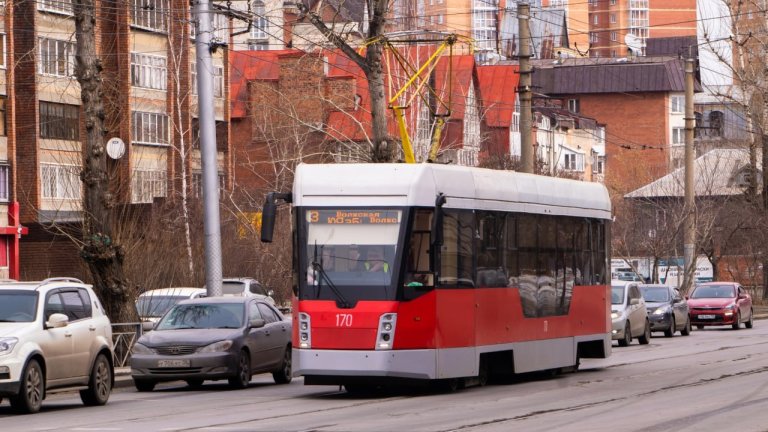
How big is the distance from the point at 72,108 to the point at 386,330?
46.8m

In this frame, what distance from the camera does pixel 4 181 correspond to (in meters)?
61.8

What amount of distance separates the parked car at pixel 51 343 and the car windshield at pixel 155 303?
39.7ft

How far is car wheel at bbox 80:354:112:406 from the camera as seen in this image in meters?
20.1

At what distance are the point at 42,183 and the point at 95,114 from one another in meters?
36.5

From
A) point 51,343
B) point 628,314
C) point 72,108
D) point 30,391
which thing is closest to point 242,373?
point 51,343

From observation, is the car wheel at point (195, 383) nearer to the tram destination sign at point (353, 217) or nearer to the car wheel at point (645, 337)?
the tram destination sign at point (353, 217)

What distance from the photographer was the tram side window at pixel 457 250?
2062cm

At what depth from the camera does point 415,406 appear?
18781 millimetres

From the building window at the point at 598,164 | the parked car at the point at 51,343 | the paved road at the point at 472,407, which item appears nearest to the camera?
the paved road at the point at 472,407

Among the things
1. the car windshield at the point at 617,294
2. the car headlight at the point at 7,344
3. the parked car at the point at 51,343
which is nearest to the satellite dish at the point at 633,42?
the car windshield at the point at 617,294

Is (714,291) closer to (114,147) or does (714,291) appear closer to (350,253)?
(114,147)

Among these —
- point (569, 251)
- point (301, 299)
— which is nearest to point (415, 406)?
point (301, 299)

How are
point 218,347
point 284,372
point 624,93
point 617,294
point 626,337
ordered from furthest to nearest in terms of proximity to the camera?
point 624,93
point 617,294
point 626,337
point 284,372
point 218,347

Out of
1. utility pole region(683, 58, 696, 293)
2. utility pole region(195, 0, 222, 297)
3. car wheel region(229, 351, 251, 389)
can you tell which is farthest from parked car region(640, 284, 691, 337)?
car wheel region(229, 351, 251, 389)
